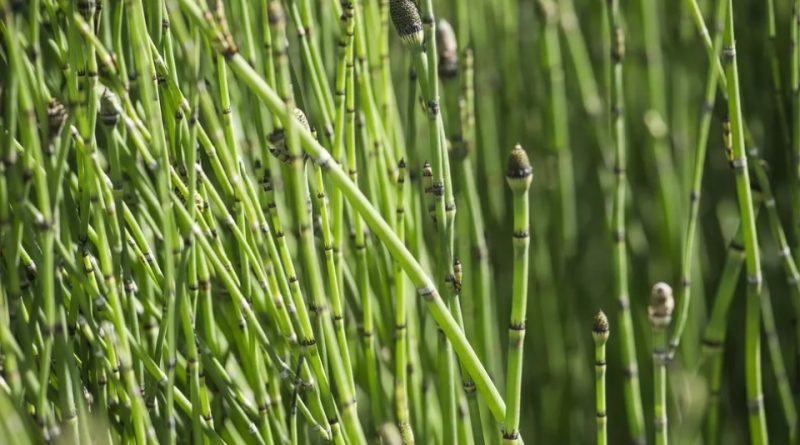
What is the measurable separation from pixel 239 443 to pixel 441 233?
0.38 m

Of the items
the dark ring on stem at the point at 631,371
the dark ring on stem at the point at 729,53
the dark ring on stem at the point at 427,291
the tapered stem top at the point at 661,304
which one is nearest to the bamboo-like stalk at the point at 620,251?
the dark ring on stem at the point at 631,371

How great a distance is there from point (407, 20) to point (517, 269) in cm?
25

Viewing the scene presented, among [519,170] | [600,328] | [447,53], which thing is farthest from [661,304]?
[447,53]

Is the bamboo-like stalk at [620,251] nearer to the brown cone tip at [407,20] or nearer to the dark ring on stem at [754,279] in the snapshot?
the dark ring on stem at [754,279]

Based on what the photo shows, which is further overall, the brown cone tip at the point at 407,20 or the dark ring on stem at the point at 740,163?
the dark ring on stem at the point at 740,163

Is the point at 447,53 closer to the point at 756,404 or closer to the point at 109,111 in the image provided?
the point at 109,111

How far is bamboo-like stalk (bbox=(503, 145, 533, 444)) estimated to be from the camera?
2.11ft

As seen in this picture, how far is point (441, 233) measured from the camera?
82cm

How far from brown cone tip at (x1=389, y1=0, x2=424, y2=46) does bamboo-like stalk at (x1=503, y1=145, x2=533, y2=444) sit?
0.17 meters

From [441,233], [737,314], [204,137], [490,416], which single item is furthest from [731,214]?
[204,137]

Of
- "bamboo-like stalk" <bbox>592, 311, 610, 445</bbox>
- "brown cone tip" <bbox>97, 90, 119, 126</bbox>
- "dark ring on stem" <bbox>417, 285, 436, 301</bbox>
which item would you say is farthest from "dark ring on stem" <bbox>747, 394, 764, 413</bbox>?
"brown cone tip" <bbox>97, 90, 119, 126</bbox>

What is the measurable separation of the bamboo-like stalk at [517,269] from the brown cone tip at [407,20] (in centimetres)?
17

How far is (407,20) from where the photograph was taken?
77 centimetres

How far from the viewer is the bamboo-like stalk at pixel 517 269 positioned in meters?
0.64
